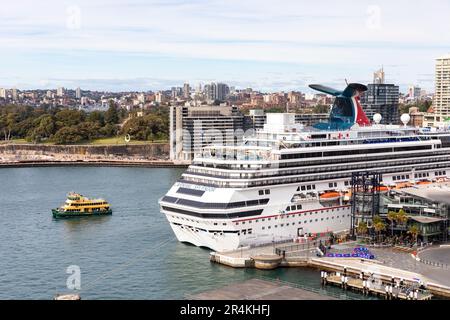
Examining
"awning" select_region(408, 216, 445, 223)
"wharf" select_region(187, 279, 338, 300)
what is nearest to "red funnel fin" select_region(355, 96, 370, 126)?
"awning" select_region(408, 216, 445, 223)

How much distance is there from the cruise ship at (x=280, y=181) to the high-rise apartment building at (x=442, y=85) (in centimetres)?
6357

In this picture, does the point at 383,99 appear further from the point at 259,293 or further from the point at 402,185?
the point at 259,293

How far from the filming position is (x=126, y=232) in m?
27.6

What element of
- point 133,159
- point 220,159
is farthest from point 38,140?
point 220,159

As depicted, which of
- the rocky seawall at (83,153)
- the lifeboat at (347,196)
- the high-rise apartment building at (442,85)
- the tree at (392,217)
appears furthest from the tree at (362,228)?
the high-rise apartment building at (442,85)

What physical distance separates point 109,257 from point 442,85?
76.9 m

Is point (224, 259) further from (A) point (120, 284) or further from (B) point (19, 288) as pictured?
(B) point (19, 288)

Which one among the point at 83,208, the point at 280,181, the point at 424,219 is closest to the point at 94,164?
the point at 83,208

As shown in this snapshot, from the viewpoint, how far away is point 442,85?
8975cm

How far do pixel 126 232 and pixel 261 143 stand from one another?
723cm

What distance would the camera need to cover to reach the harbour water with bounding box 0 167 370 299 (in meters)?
19.2

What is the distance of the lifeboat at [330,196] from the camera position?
2487cm

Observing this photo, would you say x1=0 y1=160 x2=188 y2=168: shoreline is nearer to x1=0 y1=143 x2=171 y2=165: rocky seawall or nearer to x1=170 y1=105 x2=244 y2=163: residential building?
x1=0 y1=143 x2=171 y2=165: rocky seawall
